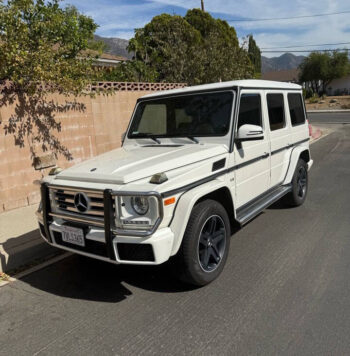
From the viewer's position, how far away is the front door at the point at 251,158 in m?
4.12

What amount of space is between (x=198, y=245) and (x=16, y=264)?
230 centimetres

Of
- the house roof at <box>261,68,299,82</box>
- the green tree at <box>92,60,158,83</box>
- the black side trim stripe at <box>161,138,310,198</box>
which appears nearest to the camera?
the black side trim stripe at <box>161,138,310,198</box>

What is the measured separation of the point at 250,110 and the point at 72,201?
94.2 inches

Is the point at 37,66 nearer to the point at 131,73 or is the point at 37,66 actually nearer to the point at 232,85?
the point at 232,85

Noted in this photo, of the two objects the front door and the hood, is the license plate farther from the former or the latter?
the front door

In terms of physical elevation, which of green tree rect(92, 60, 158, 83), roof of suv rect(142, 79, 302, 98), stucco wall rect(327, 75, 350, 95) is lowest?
roof of suv rect(142, 79, 302, 98)

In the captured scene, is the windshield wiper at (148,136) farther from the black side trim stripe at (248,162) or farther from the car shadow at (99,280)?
the car shadow at (99,280)

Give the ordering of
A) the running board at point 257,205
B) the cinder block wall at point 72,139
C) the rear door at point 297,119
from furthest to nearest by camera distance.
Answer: the cinder block wall at point 72,139
the rear door at point 297,119
the running board at point 257,205

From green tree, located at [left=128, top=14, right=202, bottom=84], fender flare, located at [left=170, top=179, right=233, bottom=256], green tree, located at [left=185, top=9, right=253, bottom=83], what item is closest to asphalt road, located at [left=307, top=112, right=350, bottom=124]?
green tree, located at [left=185, top=9, right=253, bottom=83]

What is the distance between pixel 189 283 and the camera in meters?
3.46

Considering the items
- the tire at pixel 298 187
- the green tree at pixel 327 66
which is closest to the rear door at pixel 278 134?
the tire at pixel 298 187

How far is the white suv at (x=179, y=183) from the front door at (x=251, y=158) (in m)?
0.01

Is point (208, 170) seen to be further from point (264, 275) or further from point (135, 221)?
point (264, 275)

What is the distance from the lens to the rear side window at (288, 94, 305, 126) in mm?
5691
